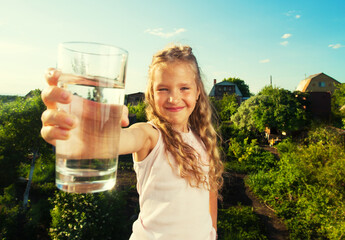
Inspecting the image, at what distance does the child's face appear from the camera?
5.89 ft

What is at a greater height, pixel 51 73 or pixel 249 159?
pixel 51 73

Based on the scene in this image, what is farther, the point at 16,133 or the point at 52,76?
the point at 16,133

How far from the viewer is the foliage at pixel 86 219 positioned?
271 inches

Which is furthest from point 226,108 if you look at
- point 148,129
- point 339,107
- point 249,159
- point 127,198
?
point 148,129

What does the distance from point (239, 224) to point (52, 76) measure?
8533mm

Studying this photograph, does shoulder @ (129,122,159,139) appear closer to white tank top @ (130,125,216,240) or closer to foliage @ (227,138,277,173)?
white tank top @ (130,125,216,240)

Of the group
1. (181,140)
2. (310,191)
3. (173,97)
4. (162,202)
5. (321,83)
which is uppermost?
(321,83)

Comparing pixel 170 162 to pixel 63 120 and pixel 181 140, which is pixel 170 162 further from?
pixel 63 120

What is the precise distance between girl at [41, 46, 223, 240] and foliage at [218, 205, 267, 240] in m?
6.29

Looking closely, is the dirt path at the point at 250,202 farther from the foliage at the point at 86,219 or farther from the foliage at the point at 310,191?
the foliage at the point at 86,219

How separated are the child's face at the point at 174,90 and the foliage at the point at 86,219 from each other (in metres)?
6.33

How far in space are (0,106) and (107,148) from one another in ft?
37.4

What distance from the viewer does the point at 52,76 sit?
87 cm

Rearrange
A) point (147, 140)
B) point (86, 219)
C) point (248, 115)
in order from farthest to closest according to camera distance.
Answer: point (248, 115)
point (86, 219)
point (147, 140)
